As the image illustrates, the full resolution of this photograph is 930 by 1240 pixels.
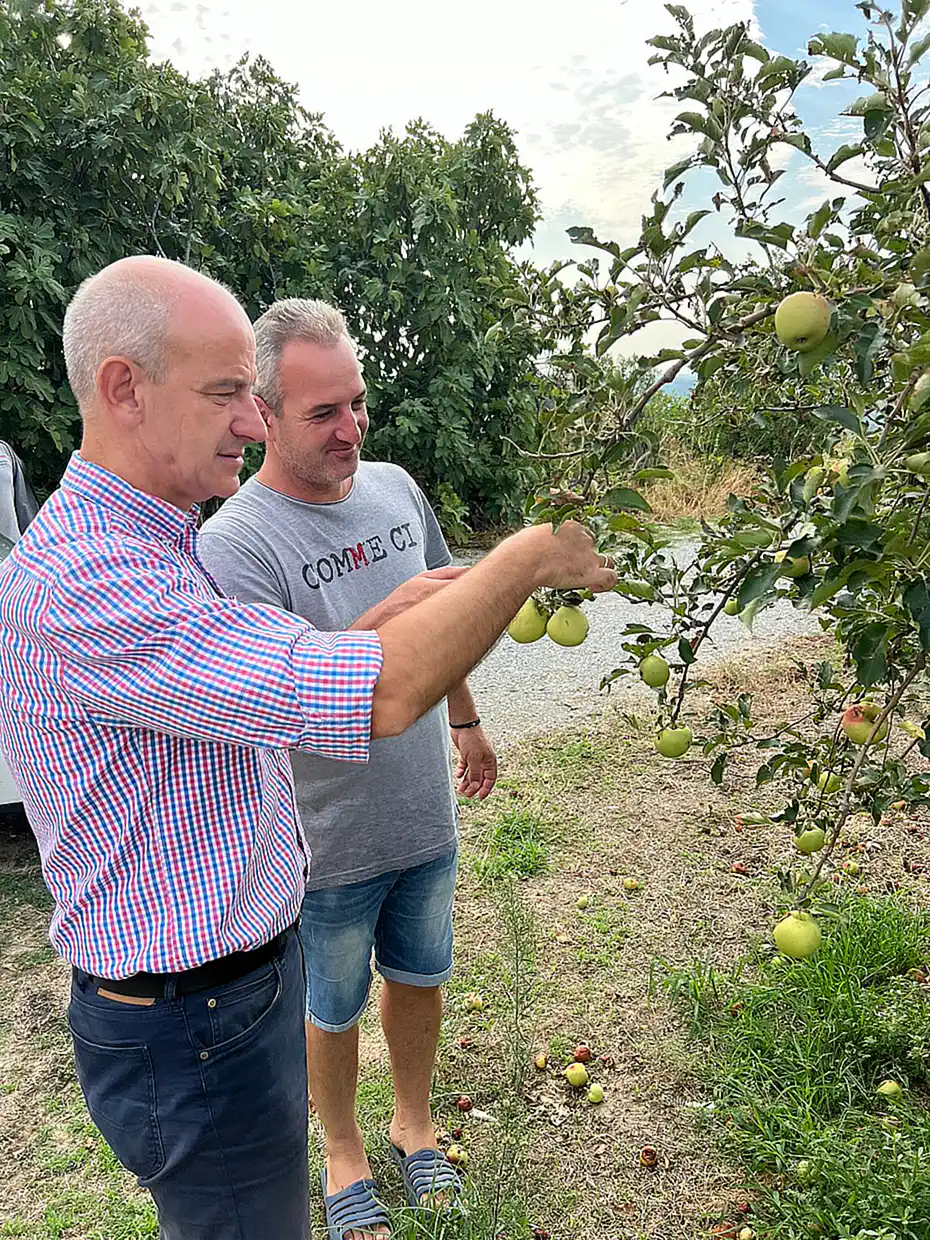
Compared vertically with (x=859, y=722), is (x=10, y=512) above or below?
above

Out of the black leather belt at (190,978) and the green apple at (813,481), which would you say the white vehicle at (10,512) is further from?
the green apple at (813,481)

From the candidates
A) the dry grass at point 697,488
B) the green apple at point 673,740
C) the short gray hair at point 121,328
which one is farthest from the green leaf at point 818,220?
the dry grass at point 697,488

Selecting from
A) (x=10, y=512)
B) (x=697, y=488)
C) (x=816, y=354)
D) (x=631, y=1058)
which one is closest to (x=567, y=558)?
(x=816, y=354)

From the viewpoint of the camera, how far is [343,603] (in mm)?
2057

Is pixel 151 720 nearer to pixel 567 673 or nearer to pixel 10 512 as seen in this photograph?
pixel 10 512

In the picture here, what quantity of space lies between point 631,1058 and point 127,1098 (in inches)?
69.4

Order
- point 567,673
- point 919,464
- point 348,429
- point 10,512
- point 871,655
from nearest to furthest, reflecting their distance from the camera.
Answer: point 919,464, point 871,655, point 348,429, point 10,512, point 567,673

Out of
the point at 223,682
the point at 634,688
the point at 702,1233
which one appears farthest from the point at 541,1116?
the point at 634,688

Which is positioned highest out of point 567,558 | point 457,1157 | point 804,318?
point 804,318

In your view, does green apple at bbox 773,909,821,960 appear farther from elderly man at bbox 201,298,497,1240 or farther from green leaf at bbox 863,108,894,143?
green leaf at bbox 863,108,894,143

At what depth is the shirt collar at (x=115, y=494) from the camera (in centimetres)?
136

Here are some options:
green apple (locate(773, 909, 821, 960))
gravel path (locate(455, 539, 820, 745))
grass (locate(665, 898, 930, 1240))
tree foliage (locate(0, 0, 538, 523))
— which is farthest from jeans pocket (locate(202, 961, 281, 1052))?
tree foliage (locate(0, 0, 538, 523))

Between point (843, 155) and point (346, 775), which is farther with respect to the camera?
point (346, 775)

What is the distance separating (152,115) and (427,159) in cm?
320
